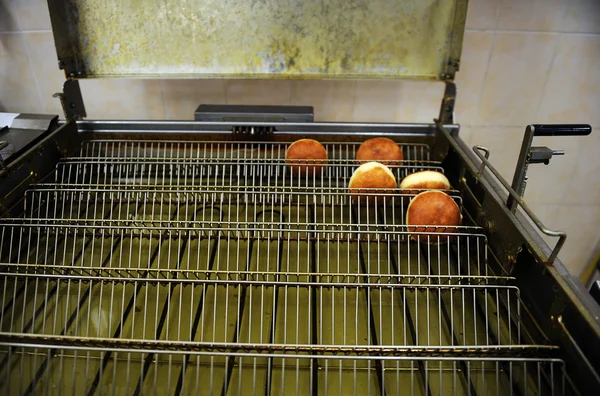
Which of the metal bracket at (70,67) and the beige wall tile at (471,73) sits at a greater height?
A: the beige wall tile at (471,73)

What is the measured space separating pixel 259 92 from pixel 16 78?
1.20 metres

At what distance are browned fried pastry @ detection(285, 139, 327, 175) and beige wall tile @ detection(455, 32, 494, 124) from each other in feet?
3.06

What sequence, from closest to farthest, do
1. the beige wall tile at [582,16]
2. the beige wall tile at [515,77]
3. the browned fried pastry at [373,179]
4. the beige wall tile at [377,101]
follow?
the browned fried pastry at [373,179], the beige wall tile at [582,16], the beige wall tile at [515,77], the beige wall tile at [377,101]

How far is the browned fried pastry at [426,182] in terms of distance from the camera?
1.28 metres

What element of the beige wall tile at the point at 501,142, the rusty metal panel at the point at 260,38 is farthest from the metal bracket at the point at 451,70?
the beige wall tile at the point at 501,142

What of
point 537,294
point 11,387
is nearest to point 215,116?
point 11,387

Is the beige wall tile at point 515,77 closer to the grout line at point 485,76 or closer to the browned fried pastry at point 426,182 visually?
the grout line at point 485,76

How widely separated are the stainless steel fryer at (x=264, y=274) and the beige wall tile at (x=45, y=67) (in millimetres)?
589

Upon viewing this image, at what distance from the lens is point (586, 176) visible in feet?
6.86

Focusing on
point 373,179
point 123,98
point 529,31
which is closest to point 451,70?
point 373,179

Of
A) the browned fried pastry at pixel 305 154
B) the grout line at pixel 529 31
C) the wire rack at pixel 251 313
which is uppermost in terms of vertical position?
the grout line at pixel 529 31

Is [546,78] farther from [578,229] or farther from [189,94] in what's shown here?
[189,94]

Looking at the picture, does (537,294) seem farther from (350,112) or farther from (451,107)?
(350,112)

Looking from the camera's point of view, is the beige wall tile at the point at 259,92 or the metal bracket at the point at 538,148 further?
the beige wall tile at the point at 259,92
